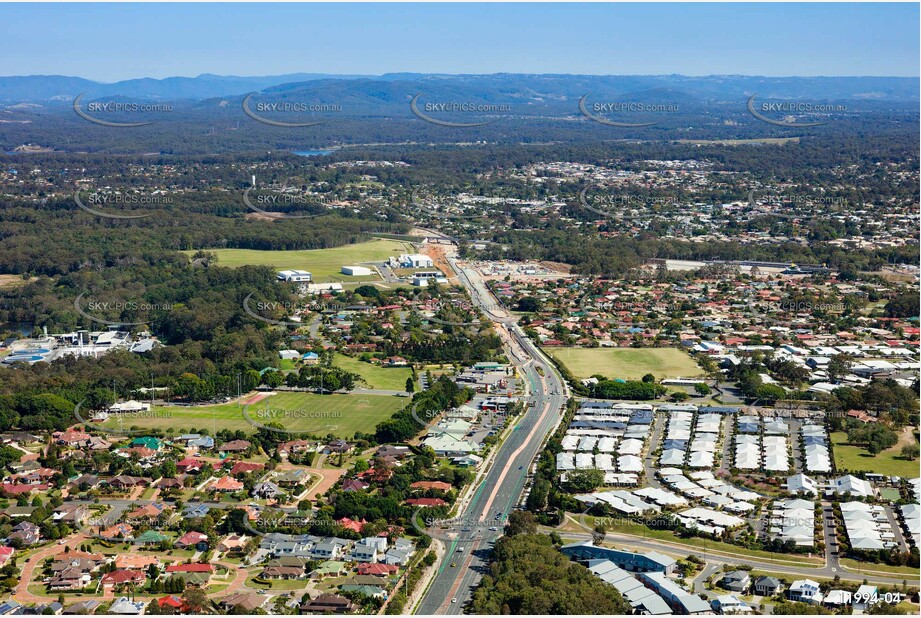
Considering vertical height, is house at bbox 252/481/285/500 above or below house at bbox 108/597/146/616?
below

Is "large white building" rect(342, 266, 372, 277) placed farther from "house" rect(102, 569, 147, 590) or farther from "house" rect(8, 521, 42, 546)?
"house" rect(102, 569, 147, 590)

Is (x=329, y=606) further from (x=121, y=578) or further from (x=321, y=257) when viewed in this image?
(x=321, y=257)

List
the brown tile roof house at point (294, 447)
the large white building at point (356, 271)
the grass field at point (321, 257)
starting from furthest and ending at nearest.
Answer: the grass field at point (321, 257) < the large white building at point (356, 271) < the brown tile roof house at point (294, 447)

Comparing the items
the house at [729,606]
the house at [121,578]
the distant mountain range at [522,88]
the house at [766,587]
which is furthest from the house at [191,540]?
the distant mountain range at [522,88]

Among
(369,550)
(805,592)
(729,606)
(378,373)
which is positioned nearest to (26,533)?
(369,550)

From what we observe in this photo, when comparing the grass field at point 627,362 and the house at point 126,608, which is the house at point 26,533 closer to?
the house at point 126,608

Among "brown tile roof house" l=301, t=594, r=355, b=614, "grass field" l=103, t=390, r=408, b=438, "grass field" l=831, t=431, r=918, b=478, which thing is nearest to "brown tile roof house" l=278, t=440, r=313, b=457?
"grass field" l=103, t=390, r=408, b=438
